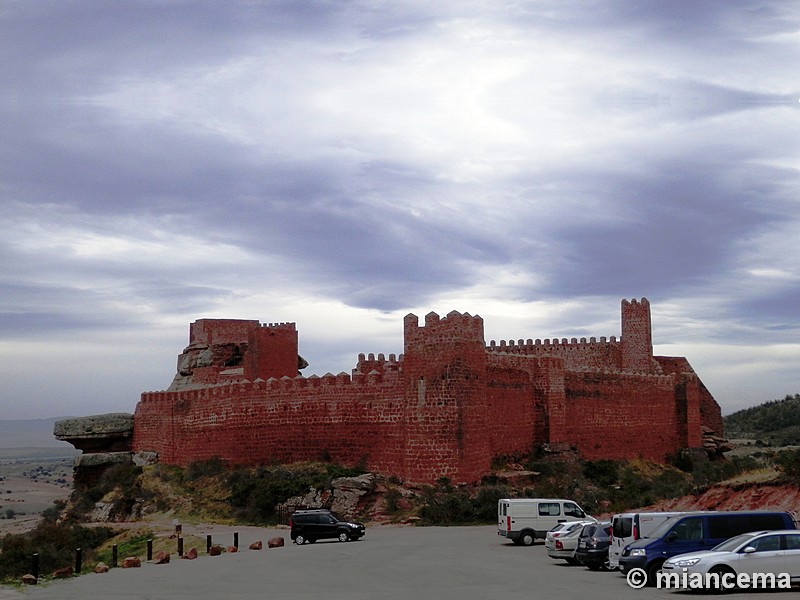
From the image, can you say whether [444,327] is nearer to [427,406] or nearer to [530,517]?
[427,406]

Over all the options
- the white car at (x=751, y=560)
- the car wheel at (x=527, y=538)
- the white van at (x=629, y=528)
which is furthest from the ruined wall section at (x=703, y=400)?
the white car at (x=751, y=560)

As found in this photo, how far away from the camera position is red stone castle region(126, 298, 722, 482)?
35.7 m

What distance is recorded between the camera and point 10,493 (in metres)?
111

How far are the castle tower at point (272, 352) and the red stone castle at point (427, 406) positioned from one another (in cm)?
6

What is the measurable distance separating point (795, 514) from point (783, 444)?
4187cm

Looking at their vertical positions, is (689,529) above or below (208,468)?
below

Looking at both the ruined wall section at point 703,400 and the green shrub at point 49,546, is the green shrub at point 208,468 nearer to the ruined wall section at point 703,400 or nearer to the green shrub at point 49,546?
the green shrub at point 49,546

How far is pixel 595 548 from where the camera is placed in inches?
859

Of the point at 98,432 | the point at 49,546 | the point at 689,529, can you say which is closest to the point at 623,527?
the point at 689,529

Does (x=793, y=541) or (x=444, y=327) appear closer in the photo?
(x=793, y=541)

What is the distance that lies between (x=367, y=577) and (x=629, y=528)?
5.63 m

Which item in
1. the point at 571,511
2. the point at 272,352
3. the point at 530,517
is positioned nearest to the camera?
the point at 530,517

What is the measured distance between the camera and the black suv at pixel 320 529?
29.8 meters

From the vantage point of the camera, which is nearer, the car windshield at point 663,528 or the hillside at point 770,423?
the car windshield at point 663,528
